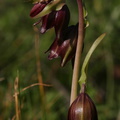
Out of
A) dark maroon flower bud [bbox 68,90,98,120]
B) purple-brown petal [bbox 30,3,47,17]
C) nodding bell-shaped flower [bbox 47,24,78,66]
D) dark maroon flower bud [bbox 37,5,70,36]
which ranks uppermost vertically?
purple-brown petal [bbox 30,3,47,17]

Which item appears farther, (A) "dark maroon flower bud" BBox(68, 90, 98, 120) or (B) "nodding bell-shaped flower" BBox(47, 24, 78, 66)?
(B) "nodding bell-shaped flower" BBox(47, 24, 78, 66)

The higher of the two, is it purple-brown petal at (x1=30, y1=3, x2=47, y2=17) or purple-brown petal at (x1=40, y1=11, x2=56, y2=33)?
purple-brown petal at (x1=30, y1=3, x2=47, y2=17)

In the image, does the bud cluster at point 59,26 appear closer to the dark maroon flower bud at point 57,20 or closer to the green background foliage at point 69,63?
the dark maroon flower bud at point 57,20

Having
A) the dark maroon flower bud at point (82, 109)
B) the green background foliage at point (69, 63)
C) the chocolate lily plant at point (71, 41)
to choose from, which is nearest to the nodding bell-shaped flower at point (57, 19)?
the chocolate lily plant at point (71, 41)

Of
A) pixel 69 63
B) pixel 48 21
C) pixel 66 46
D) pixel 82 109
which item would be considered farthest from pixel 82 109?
pixel 69 63

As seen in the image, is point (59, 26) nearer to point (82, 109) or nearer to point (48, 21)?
point (48, 21)

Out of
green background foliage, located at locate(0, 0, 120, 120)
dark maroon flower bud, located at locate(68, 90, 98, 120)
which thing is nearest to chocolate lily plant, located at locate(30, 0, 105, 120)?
dark maroon flower bud, located at locate(68, 90, 98, 120)

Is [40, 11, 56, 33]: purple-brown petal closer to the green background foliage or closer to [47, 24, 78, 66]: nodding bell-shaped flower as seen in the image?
[47, 24, 78, 66]: nodding bell-shaped flower
